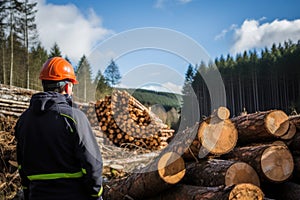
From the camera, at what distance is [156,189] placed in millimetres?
3990

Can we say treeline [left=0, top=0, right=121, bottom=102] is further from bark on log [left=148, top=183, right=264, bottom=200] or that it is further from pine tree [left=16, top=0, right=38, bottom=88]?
bark on log [left=148, top=183, right=264, bottom=200]

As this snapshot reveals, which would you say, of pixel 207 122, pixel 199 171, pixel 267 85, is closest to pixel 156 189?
pixel 199 171

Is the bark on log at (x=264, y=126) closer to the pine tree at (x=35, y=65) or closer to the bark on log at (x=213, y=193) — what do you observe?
the bark on log at (x=213, y=193)

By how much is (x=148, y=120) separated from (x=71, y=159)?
7552 mm

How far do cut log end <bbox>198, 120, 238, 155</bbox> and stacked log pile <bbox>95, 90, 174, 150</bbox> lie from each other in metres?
5.07

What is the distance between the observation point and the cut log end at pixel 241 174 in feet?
12.4

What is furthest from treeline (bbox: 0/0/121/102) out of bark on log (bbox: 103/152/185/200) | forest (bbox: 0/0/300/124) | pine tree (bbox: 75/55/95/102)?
bark on log (bbox: 103/152/185/200)

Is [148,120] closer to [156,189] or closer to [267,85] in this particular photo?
[156,189]

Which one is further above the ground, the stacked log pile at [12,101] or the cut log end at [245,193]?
the stacked log pile at [12,101]

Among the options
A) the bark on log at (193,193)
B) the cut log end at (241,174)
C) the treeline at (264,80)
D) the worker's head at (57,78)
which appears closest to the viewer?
the worker's head at (57,78)

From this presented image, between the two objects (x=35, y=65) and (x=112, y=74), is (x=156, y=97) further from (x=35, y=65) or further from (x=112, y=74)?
(x=35, y=65)

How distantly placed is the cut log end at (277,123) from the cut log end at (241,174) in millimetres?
922

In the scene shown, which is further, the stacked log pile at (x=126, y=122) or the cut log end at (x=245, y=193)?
the stacked log pile at (x=126, y=122)

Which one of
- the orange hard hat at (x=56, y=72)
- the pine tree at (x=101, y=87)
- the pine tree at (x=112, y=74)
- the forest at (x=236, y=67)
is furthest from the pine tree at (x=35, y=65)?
the orange hard hat at (x=56, y=72)
